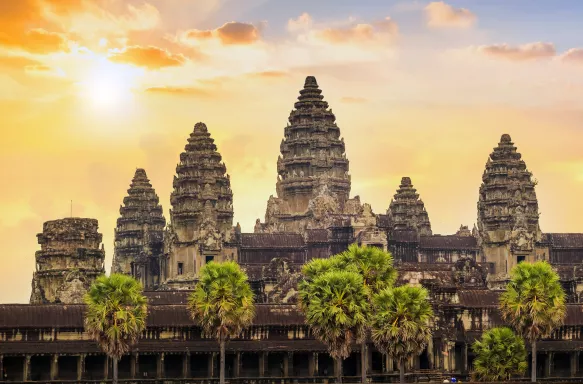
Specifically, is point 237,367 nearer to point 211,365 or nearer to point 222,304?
point 211,365

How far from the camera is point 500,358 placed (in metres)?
139

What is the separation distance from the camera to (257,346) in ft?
476

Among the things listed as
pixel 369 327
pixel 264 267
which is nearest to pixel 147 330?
pixel 369 327

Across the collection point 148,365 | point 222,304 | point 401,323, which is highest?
point 222,304

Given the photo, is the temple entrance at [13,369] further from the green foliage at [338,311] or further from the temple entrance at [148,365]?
the green foliage at [338,311]

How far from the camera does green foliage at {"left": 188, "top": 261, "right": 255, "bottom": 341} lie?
135 meters

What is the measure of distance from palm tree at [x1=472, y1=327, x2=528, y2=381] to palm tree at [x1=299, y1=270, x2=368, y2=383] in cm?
1353

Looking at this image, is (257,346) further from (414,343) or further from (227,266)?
(414,343)

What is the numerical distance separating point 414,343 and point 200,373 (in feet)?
76.6

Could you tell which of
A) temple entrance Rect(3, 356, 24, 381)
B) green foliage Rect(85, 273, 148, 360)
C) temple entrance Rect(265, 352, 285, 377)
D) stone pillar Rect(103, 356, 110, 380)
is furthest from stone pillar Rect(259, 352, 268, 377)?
temple entrance Rect(3, 356, 24, 381)

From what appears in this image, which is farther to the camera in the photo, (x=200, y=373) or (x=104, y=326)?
(x=200, y=373)

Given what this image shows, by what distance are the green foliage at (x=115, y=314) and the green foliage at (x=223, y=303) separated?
4480 millimetres

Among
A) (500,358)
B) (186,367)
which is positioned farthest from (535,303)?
(186,367)

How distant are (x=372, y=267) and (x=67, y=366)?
25.5 metres
